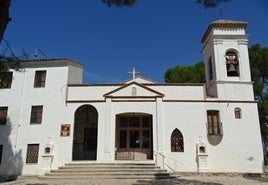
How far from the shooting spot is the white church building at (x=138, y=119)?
1662cm

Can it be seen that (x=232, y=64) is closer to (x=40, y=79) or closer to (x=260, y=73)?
(x=260, y=73)

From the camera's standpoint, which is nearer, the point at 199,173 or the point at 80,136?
the point at 199,173

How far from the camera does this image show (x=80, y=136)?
62.5 ft

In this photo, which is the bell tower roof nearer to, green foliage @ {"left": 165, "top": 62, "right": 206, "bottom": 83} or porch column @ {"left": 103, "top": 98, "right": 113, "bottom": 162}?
porch column @ {"left": 103, "top": 98, "right": 113, "bottom": 162}

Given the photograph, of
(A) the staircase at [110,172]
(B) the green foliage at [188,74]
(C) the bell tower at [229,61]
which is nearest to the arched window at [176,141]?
(A) the staircase at [110,172]

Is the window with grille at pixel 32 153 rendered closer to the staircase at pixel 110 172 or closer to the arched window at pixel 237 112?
the staircase at pixel 110 172

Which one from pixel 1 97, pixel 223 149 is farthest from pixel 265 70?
pixel 1 97

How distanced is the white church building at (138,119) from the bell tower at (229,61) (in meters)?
0.07

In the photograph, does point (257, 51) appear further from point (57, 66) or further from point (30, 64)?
point (30, 64)

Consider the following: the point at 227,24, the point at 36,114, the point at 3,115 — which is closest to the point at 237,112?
the point at 227,24

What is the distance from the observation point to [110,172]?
14602 millimetres

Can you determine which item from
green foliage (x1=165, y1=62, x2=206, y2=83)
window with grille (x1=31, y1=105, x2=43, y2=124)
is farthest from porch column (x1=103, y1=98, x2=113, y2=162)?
green foliage (x1=165, y1=62, x2=206, y2=83)

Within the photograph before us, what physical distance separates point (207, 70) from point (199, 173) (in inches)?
317

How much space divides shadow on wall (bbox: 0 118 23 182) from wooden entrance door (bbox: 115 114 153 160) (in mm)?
6481
